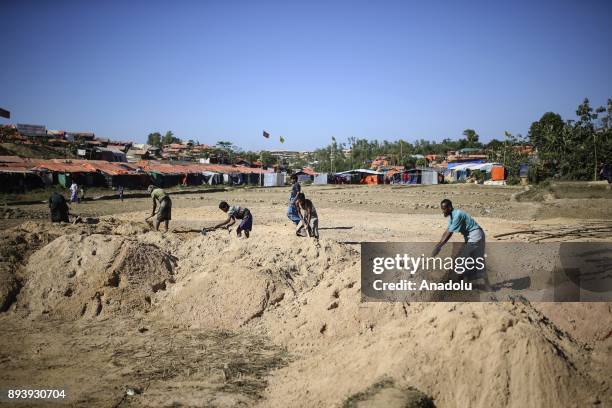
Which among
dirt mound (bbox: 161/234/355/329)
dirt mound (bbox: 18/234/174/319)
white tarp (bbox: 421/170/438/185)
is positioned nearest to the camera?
dirt mound (bbox: 161/234/355/329)

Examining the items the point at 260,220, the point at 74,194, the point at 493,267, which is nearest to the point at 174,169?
the point at 74,194

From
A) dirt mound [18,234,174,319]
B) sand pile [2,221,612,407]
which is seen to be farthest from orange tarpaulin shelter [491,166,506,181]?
dirt mound [18,234,174,319]

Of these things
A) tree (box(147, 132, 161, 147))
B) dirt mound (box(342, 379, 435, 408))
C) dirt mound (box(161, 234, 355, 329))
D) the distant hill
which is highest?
tree (box(147, 132, 161, 147))

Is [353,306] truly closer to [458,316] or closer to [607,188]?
[458,316]

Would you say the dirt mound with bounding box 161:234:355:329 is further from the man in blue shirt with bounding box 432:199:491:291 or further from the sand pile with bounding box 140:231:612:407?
the man in blue shirt with bounding box 432:199:491:291

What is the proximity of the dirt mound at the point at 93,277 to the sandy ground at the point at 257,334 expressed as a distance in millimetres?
25

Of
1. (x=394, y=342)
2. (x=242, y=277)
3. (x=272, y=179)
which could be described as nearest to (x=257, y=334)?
(x=242, y=277)

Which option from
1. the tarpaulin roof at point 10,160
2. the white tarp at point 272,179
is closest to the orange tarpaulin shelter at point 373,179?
the white tarp at point 272,179

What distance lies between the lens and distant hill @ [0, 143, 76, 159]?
34.9 meters

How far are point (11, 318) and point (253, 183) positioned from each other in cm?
4358

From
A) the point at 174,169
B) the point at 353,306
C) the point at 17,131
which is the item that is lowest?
the point at 353,306

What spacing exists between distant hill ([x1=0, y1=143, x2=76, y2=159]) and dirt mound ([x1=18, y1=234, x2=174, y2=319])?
32.7 metres

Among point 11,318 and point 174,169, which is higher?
point 174,169

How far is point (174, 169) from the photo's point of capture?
135 ft
